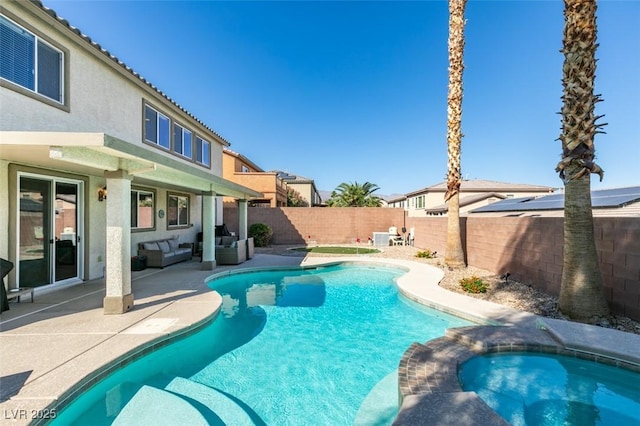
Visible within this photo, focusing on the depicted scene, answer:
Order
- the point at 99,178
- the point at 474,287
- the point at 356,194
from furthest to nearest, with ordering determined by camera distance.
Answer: the point at 356,194
the point at 99,178
the point at 474,287

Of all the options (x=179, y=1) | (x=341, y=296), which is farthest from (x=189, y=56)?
(x=341, y=296)

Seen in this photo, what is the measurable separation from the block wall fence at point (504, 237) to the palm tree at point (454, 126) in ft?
3.35

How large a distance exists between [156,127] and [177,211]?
4625mm

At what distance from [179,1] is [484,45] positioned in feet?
45.4

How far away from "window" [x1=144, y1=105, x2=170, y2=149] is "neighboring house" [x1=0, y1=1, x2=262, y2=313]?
2.3 inches

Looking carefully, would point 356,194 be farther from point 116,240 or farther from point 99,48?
point 116,240

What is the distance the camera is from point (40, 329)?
5301 millimetres

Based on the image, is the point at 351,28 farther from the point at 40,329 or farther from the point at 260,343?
the point at 40,329

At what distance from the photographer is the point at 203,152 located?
15609mm

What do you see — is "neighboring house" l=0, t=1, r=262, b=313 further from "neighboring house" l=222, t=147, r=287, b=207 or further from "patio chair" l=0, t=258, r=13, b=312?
"neighboring house" l=222, t=147, r=287, b=207

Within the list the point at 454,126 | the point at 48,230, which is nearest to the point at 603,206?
the point at 454,126

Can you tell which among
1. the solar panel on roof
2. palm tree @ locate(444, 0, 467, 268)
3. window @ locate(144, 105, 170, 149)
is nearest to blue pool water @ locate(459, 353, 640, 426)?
palm tree @ locate(444, 0, 467, 268)

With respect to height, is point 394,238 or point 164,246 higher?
point 164,246

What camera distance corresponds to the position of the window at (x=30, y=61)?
6090 millimetres
